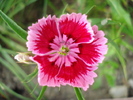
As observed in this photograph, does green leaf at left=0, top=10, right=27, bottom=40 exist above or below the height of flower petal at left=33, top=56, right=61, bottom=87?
above

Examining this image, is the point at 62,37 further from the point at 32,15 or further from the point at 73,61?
the point at 32,15

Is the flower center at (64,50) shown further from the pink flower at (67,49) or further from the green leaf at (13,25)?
the green leaf at (13,25)

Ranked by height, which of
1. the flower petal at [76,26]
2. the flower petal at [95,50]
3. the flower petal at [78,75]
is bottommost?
the flower petal at [78,75]

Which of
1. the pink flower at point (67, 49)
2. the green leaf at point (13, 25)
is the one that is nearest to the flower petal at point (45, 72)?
the pink flower at point (67, 49)

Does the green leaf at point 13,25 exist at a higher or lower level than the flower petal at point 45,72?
higher

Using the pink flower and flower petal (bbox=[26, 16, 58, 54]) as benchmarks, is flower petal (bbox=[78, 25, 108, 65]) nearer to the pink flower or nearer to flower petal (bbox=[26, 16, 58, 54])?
the pink flower

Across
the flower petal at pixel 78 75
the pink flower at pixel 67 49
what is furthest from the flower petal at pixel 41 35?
the flower petal at pixel 78 75

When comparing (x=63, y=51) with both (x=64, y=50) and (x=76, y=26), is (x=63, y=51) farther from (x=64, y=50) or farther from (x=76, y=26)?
(x=76, y=26)

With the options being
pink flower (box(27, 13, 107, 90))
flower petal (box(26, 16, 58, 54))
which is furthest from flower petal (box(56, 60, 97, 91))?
flower petal (box(26, 16, 58, 54))

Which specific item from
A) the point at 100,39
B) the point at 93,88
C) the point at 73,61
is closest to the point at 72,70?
the point at 73,61
